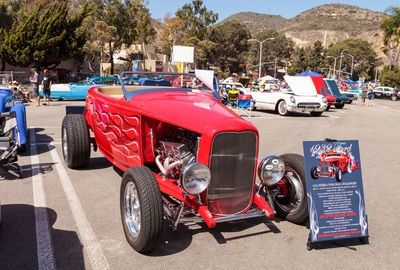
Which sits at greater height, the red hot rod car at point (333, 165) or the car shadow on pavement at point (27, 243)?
the red hot rod car at point (333, 165)

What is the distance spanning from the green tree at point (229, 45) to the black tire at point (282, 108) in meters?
51.9

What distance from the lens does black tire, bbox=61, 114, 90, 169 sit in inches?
220

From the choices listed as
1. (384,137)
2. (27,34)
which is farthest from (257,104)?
(27,34)

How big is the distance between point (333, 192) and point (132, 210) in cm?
205

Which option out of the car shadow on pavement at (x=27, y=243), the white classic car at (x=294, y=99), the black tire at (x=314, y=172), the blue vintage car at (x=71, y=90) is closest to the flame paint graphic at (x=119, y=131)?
the car shadow on pavement at (x=27, y=243)

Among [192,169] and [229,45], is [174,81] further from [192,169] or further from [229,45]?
[229,45]

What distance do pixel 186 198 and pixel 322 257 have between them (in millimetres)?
1437

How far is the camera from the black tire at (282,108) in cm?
1591

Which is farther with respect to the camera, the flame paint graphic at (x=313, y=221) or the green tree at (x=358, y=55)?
the green tree at (x=358, y=55)

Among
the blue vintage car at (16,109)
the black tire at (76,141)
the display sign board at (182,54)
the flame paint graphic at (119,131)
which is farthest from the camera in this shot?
the display sign board at (182,54)

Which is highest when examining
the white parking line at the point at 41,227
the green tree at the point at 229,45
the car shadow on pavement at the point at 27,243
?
the green tree at the point at 229,45

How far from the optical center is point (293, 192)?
3947mm

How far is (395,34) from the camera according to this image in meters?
52.5

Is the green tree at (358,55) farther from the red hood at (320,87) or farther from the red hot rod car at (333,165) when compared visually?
the red hot rod car at (333,165)
